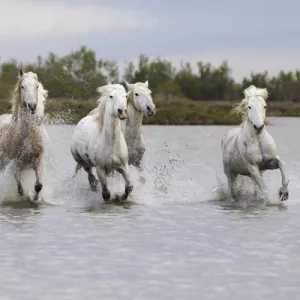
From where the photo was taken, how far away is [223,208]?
549 inches

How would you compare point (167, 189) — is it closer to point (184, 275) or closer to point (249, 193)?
point (249, 193)

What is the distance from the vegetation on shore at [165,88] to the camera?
190 feet

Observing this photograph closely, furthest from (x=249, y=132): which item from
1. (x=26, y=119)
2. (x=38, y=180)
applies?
(x=26, y=119)

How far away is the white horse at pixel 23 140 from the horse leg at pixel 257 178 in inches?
117

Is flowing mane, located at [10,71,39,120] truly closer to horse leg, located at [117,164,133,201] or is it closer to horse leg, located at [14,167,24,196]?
horse leg, located at [14,167,24,196]

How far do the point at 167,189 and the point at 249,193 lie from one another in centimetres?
171

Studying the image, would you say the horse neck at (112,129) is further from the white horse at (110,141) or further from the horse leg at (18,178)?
the horse leg at (18,178)

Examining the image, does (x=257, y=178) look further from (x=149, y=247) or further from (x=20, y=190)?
(x=149, y=247)

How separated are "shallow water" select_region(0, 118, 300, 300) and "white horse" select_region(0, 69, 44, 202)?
0.62m

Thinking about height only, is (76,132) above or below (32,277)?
above

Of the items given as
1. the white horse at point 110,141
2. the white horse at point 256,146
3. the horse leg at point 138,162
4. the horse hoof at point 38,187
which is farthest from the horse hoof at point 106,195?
the white horse at point 256,146

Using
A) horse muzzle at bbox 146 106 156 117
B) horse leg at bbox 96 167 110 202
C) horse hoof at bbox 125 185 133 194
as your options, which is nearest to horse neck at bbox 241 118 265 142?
horse muzzle at bbox 146 106 156 117

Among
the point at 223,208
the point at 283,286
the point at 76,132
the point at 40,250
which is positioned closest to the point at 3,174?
the point at 76,132

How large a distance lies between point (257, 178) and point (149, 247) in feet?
13.4
